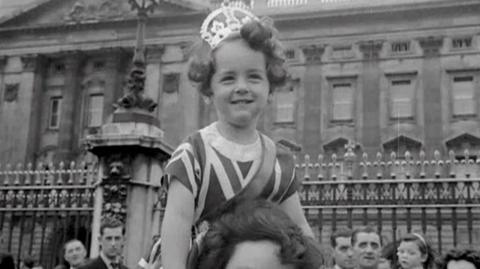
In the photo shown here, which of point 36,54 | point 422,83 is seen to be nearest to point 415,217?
point 422,83

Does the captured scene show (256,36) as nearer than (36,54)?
Yes

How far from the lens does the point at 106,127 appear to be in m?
9.05

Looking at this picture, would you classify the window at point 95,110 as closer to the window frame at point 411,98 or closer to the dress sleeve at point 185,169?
the window frame at point 411,98

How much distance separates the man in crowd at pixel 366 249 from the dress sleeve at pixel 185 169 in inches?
161

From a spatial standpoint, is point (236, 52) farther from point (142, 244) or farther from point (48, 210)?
point (48, 210)

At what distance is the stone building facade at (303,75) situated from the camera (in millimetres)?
32312

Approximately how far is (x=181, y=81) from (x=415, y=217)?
1852cm

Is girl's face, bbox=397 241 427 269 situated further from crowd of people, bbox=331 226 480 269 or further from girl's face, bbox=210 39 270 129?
girl's face, bbox=210 39 270 129

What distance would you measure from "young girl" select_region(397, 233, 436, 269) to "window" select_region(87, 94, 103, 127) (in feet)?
105

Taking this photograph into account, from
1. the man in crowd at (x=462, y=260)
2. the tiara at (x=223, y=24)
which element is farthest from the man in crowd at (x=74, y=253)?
the tiara at (x=223, y=24)

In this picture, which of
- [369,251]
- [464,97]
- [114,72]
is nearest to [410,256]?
[369,251]

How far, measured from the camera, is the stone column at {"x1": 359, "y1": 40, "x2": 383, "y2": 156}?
32531 millimetres

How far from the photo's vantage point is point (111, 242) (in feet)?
21.0

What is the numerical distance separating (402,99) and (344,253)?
1087 inches
